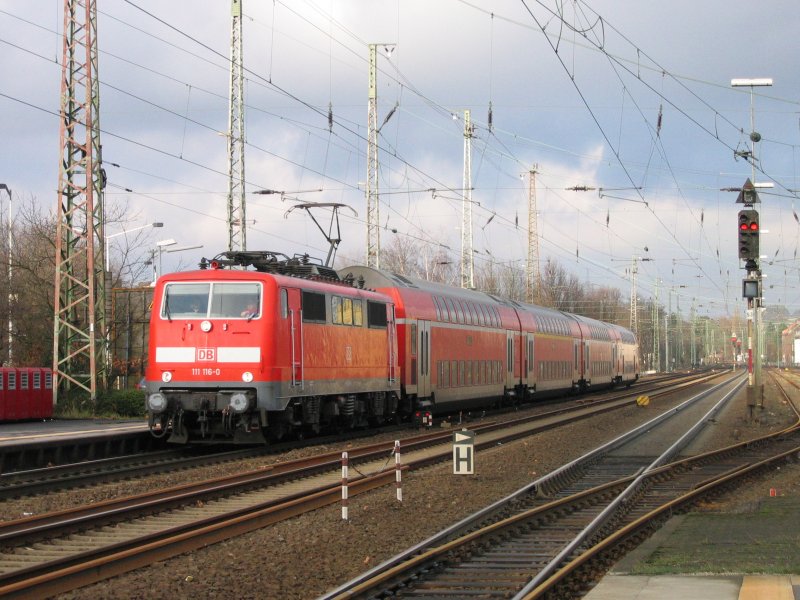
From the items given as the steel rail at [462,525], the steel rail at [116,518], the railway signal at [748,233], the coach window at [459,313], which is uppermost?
the railway signal at [748,233]

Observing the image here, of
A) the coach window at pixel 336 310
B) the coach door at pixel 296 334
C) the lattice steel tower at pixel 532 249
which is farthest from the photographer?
the lattice steel tower at pixel 532 249

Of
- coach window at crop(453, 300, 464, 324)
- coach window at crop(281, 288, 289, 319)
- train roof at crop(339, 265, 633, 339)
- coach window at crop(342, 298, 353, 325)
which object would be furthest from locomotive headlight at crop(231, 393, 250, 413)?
coach window at crop(453, 300, 464, 324)

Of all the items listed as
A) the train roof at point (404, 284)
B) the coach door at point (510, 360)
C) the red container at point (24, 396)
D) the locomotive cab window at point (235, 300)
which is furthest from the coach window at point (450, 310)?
the locomotive cab window at point (235, 300)

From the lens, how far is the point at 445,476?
Result: 18.0 metres

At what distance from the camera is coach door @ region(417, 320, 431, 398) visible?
29016 millimetres

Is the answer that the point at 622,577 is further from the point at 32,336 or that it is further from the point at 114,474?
the point at 32,336

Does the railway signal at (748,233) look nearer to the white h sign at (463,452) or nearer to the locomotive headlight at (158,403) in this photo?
the white h sign at (463,452)

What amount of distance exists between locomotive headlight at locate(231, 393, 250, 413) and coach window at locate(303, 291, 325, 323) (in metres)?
2.55

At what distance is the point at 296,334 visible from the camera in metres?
21.0

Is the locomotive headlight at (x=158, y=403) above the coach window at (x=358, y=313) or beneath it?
beneath

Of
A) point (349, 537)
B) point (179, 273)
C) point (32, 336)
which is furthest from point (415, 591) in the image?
point (32, 336)

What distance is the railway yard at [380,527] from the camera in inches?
384

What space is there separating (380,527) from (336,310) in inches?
424

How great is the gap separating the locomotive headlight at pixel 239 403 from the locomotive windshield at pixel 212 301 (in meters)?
1.53
